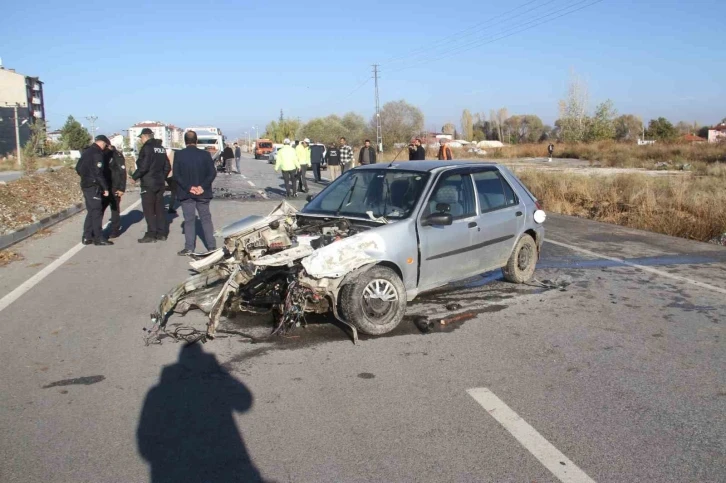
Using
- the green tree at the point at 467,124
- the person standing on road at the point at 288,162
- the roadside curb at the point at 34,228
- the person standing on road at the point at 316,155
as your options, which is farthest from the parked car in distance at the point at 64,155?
the green tree at the point at 467,124

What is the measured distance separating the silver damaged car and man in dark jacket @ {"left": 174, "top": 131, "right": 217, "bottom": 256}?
2.59m

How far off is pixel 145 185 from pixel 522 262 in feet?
21.9

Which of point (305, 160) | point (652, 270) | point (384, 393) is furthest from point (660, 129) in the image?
point (384, 393)

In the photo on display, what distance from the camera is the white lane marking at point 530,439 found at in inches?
142

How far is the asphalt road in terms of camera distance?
3.74m

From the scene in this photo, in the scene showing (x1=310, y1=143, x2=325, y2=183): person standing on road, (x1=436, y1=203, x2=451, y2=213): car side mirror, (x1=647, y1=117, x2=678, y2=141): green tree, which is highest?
(x1=647, y1=117, x2=678, y2=141): green tree

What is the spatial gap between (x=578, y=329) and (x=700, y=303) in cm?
199

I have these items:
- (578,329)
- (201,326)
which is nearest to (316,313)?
(201,326)

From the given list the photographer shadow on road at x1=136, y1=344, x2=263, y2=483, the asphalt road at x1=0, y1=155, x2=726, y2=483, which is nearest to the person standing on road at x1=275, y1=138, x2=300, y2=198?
the asphalt road at x1=0, y1=155, x2=726, y2=483

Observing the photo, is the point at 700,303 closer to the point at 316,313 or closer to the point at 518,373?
the point at 518,373

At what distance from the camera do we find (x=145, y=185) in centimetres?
1140

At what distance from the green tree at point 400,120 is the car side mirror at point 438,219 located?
67622 mm

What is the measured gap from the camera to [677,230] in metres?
13.9

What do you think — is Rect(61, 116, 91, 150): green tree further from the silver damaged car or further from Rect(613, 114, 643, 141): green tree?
the silver damaged car
